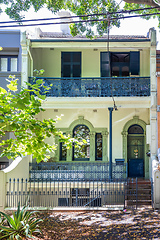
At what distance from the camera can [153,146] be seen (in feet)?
39.8

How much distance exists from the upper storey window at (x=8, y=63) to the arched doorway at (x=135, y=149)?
Result: 297 inches

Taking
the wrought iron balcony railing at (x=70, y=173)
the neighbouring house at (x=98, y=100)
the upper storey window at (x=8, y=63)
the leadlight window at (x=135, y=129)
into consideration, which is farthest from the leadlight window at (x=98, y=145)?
the upper storey window at (x=8, y=63)

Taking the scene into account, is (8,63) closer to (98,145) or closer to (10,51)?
(10,51)

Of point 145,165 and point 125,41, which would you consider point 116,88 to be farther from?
point 145,165

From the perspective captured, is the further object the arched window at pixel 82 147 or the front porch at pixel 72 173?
the arched window at pixel 82 147

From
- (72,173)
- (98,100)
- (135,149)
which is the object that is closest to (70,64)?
(98,100)

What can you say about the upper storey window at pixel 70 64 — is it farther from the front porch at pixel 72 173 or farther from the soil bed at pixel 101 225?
the soil bed at pixel 101 225

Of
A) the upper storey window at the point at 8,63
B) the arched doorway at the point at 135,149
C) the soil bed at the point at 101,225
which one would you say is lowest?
the soil bed at the point at 101,225

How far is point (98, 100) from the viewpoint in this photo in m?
12.4

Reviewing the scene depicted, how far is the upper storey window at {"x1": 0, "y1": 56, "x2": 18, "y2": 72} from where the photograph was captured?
44.0 feet

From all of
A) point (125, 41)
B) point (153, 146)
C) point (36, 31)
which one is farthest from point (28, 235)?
point (36, 31)

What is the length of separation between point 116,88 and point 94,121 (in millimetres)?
3001

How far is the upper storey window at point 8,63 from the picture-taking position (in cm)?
1342

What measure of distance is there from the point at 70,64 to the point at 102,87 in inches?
122
